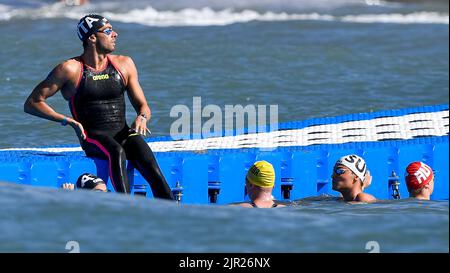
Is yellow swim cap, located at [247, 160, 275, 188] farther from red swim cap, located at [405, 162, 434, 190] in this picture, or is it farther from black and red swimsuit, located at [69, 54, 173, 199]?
red swim cap, located at [405, 162, 434, 190]

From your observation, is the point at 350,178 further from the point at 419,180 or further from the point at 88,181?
the point at 88,181

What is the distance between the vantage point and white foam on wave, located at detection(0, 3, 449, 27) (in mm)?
29250

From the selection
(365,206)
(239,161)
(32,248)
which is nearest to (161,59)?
(239,161)

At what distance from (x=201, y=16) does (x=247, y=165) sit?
20034mm

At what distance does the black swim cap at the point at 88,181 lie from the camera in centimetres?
984

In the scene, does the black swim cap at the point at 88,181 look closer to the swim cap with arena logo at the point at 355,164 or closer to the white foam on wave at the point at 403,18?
the swim cap with arena logo at the point at 355,164

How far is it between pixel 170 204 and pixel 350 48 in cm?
1540

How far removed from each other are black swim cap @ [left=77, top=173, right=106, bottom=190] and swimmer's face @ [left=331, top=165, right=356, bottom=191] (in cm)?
217

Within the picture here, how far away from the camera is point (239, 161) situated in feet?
36.8

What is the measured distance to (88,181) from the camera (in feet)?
32.4

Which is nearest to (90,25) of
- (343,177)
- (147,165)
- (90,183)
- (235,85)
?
(147,165)

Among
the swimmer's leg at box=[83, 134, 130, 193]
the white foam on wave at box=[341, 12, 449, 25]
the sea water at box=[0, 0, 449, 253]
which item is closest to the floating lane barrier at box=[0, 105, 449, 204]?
the swimmer's leg at box=[83, 134, 130, 193]

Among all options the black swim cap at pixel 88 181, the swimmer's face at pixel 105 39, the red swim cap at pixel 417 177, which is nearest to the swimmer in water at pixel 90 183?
the black swim cap at pixel 88 181
